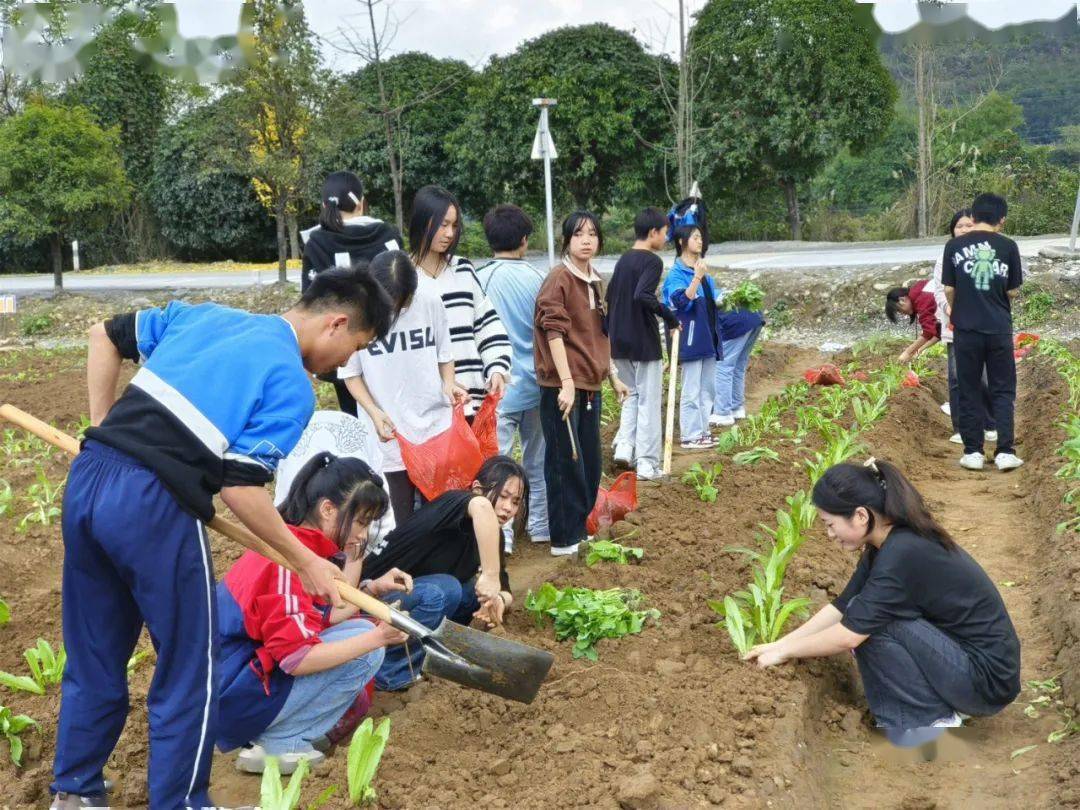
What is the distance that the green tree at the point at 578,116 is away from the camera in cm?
2361

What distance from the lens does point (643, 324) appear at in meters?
6.77

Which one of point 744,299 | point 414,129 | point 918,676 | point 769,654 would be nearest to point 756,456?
point 744,299

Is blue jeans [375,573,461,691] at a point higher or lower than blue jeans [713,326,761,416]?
lower

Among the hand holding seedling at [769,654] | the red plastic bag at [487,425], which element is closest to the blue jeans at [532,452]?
the red plastic bag at [487,425]

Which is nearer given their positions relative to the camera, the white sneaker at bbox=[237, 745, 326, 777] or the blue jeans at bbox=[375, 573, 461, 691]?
the white sneaker at bbox=[237, 745, 326, 777]

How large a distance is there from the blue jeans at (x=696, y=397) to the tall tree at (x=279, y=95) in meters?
9.97

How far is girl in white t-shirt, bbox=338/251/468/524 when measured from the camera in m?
4.83

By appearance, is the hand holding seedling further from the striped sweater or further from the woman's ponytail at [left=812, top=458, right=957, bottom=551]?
the striped sweater

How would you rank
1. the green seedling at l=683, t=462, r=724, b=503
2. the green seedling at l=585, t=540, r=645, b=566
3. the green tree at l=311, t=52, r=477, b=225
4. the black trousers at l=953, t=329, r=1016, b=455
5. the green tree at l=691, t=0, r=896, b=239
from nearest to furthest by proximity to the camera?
the green seedling at l=585, t=540, r=645, b=566 → the green seedling at l=683, t=462, r=724, b=503 → the black trousers at l=953, t=329, r=1016, b=455 → the green tree at l=691, t=0, r=896, b=239 → the green tree at l=311, t=52, r=477, b=225

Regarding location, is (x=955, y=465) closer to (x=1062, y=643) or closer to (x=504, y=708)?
(x=1062, y=643)

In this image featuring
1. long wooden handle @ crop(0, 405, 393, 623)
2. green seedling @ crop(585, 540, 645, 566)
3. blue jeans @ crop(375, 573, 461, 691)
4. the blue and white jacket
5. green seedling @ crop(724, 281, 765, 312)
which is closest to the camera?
the blue and white jacket

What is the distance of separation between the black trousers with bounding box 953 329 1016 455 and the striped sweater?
3703mm

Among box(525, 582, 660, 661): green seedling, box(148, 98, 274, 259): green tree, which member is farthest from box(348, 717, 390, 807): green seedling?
box(148, 98, 274, 259): green tree

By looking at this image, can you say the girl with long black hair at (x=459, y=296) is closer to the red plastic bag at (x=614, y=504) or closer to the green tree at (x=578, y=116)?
the red plastic bag at (x=614, y=504)
